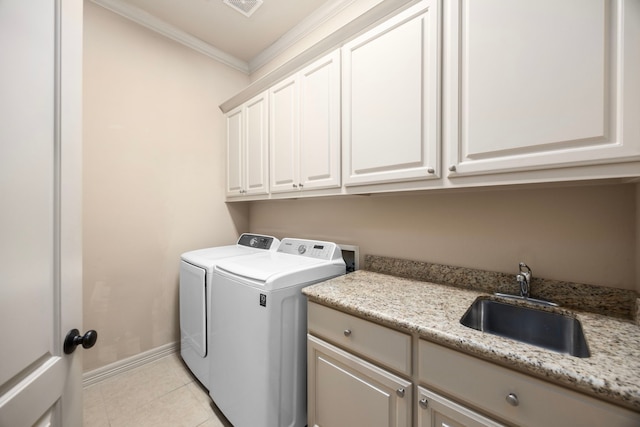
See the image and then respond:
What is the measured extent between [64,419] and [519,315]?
1666 mm

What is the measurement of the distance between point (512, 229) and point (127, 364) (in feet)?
9.21

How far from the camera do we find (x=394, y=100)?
1.28m

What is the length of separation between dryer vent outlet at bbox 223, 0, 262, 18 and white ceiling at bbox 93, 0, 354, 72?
3cm

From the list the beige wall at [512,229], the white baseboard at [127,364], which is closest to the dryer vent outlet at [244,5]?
the beige wall at [512,229]

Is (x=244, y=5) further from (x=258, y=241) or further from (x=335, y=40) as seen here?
(x=258, y=241)

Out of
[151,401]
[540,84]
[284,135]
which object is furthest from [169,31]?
[151,401]

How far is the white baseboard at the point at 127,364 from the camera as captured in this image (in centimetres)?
185

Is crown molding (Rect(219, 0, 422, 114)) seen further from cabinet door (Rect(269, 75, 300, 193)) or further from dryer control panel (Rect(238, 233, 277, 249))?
dryer control panel (Rect(238, 233, 277, 249))

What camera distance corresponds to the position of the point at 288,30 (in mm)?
2227

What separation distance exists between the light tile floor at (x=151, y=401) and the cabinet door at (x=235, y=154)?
1560 mm

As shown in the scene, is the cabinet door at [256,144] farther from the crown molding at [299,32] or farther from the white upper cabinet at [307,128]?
the crown molding at [299,32]

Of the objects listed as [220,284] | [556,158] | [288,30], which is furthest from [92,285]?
[556,158]

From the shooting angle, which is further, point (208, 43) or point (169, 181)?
point (208, 43)

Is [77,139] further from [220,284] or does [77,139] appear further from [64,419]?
[220,284]
